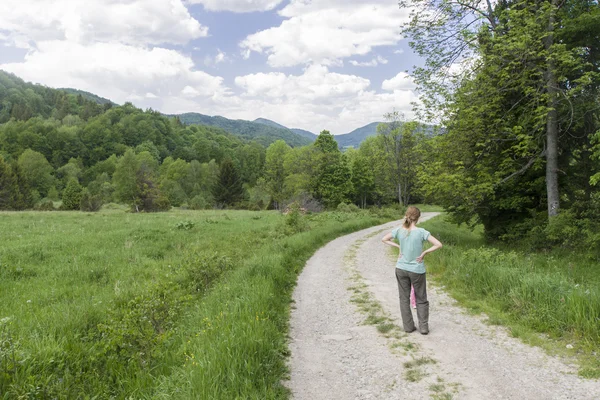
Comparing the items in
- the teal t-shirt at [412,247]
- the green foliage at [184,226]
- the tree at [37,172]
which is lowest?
the green foliage at [184,226]

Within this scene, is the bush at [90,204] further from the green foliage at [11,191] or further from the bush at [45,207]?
the green foliage at [11,191]

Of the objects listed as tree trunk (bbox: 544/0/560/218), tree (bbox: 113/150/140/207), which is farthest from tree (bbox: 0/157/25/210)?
tree trunk (bbox: 544/0/560/218)

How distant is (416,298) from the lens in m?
5.91

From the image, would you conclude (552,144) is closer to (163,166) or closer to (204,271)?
(204,271)

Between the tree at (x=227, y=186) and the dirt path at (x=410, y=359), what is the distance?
63480 millimetres

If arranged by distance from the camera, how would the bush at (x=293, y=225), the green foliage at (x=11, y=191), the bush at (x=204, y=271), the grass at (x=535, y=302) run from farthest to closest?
the green foliage at (x=11, y=191) → the bush at (x=293, y=225) → the bush at (x=204, y=271) → the grass at (x=535, y=302)

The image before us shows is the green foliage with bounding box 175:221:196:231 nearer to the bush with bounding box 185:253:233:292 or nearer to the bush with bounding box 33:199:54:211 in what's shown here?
the bush with bounding box 185:253:233:292

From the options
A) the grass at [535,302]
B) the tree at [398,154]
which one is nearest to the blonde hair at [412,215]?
the grass at [535,302]

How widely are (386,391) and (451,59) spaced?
1411 centimetres

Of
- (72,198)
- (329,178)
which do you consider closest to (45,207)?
(72,198)

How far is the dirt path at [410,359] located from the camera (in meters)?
4.07

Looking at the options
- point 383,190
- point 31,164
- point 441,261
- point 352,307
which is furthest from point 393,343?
point 31,164

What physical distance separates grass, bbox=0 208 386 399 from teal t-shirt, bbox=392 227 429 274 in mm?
2468

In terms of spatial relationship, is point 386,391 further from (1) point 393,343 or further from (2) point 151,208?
(2) point 151,208
